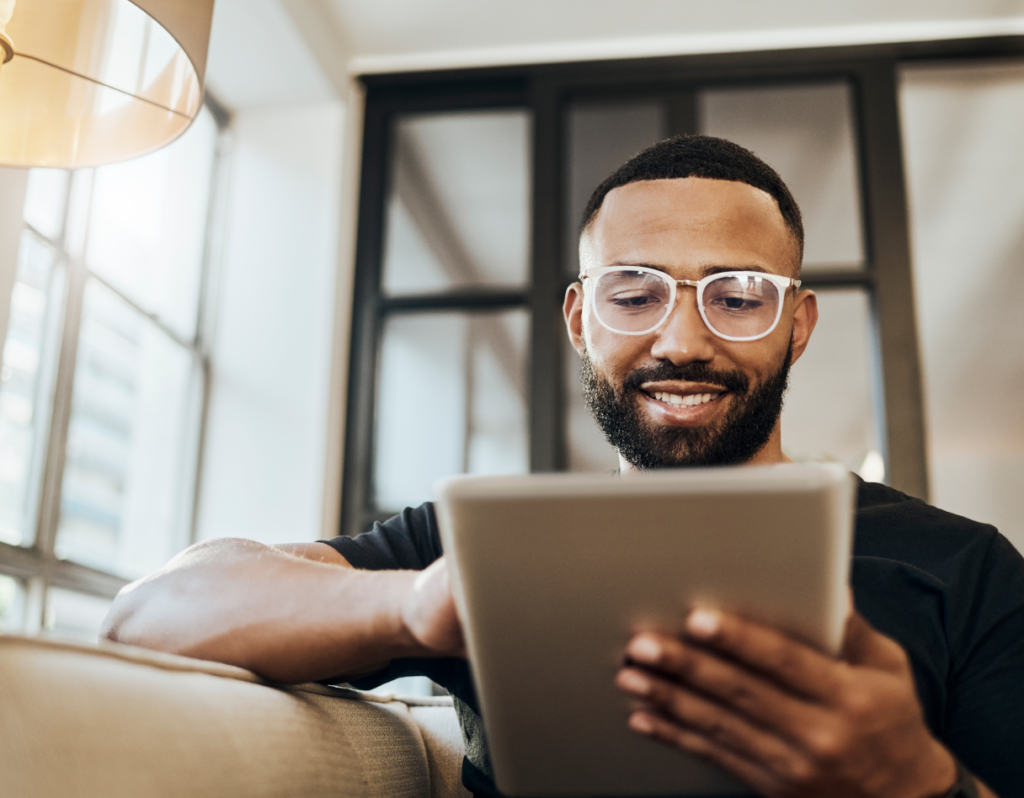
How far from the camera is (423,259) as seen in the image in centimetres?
344

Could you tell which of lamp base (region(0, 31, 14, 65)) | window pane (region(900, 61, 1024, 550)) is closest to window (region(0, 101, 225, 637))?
lamp base (region(0, 31, 14, 65))

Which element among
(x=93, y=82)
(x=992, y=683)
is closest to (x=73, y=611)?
(x=93, y=82)

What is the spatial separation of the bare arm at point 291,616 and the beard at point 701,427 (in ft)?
1.61

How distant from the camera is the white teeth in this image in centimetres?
116

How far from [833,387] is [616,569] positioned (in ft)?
18.1

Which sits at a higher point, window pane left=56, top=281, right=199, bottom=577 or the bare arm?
window pane left=56, top=281, right=199, bottom=577

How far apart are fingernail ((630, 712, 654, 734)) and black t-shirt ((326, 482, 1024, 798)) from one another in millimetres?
407

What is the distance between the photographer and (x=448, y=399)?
11.0ft

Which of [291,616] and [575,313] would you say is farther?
[575,313]

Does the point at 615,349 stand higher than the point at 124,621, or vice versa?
the point at 615,349

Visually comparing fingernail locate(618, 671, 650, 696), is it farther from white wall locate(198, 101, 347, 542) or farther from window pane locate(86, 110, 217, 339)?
white wall locate(198, 101, 347, 542)

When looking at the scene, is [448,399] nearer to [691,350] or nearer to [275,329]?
[275,329]

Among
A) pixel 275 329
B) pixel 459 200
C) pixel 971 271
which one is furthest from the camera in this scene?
pixel 971 271

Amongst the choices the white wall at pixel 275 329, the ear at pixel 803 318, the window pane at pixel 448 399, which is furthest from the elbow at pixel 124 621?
the window pane at pixel 448 399
